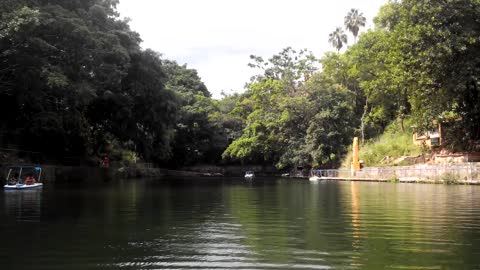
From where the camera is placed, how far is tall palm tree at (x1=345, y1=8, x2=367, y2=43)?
251ft

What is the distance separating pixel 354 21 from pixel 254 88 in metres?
26.0

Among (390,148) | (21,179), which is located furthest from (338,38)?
(21,179)

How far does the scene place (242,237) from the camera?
32.9ft

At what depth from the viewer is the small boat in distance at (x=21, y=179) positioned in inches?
999

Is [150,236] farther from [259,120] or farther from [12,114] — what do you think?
[259,120]

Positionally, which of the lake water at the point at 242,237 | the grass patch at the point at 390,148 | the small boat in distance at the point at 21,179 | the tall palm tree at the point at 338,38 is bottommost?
the lake water at the point at 242,237

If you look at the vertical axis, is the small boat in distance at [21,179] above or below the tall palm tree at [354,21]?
below

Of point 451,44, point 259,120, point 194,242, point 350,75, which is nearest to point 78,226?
point 194,242

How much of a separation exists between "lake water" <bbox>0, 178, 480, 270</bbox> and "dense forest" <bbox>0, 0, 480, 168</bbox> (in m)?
14.7

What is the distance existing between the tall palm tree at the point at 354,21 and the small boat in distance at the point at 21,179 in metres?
57.2

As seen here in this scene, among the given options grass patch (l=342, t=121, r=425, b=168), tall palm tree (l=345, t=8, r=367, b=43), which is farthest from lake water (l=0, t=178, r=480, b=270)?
tall palm tree (l=345, t=8, r=367, b=43)

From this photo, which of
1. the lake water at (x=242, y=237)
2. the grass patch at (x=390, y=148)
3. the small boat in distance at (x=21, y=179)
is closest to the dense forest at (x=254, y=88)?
the grass patch at (x=390, y=148)

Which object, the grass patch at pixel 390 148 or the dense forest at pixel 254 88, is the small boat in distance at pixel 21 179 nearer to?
the dense forest at pixel 254 88

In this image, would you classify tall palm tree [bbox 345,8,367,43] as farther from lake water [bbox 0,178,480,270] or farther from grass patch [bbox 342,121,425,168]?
lake water [bbox 0,178,480,270]
